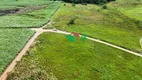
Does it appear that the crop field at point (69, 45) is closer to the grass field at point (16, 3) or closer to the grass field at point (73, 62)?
the grass field at point (73, 62)

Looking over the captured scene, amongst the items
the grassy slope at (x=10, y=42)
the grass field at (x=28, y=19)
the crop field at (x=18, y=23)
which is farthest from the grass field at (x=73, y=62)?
the grass field at (x=28, y=19)

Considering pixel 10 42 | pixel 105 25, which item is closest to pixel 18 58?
pixel 10 42

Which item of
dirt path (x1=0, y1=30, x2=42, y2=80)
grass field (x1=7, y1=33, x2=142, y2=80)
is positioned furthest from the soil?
grass field (x1=7, y1=33, x2=142, y2=80)

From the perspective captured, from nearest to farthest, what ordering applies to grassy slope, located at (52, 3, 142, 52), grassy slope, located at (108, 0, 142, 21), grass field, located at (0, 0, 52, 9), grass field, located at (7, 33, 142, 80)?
grass field, located at (7, 33, 142, 80) → grassy slope, located at (52, 3, 142, 52) → grassy slope, located at (108, 0, 142, 21) → grass field, located at (0, 0, 52, 9)

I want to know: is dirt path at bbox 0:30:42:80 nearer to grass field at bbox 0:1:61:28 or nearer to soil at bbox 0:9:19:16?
grass field at bbox 0:1:61:28

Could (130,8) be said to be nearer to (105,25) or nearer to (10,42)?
(105,25)

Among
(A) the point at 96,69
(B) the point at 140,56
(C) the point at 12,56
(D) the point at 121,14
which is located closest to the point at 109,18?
(D) the point at 121,14
